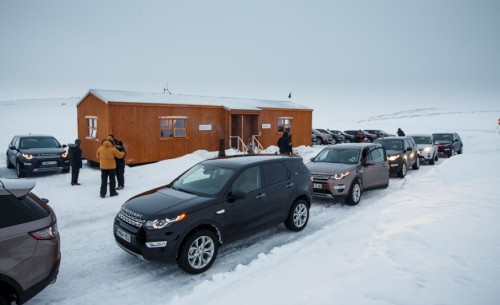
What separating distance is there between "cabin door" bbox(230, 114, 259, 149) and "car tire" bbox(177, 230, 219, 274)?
16.8 metres

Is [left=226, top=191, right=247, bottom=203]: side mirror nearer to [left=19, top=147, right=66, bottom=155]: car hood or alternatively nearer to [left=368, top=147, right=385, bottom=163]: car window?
[left=368, top=147, right=385, bottom=163]: car window

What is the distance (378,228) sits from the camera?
6688 millimetres

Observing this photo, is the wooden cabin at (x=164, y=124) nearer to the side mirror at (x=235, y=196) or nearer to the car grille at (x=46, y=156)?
the car grille at (x=46, y=156)

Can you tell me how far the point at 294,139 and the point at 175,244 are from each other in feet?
68.3

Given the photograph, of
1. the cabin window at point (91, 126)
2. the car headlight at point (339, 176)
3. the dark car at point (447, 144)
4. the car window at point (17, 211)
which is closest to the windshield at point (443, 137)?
the dark car at point (447, 144)

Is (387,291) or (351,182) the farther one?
(351,182)

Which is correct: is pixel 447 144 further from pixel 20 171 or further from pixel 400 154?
pixel 20 171

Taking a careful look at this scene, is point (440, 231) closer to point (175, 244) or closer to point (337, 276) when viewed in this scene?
point (337, 276)

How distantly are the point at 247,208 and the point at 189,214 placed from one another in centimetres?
126

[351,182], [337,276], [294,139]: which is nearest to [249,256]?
[337,276]

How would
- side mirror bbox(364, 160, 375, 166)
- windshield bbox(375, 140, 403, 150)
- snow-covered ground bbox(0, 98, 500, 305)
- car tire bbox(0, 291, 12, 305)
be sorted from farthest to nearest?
windshield bbox(375, 140, 403, 150)
side mirror bbox(364, 160, 375, 166)
snow-covered ground bbox(0, 98, 500, 305)
car tire bbox(0, 291, 12, 305)

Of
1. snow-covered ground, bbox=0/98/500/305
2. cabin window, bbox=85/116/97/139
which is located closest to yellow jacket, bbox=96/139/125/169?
snow-covered ground, bbox=0/98/500/305

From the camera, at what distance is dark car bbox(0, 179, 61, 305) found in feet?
12.1

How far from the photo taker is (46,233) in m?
4.09
